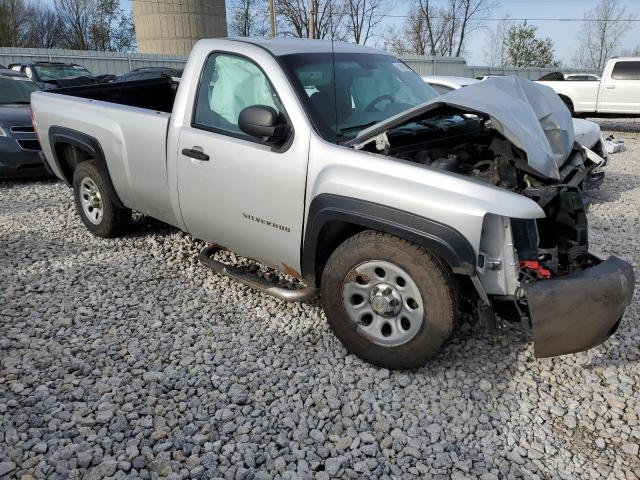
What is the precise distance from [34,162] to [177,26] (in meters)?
35.3

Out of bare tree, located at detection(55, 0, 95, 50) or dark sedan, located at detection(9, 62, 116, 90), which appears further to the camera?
bare tree, located at detection(55, 0, 95, 50)

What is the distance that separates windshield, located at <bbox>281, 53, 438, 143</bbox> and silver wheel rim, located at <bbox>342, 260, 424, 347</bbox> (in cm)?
88

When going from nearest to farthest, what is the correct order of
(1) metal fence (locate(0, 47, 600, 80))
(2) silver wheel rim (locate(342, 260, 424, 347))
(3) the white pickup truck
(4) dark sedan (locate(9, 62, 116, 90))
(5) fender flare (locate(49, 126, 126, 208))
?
(2) silver wheel rim (locate(342, 260, 424, 347)) → (5) fender flare (locate(49, 126, 126, 208)) → (3) the white pickup truck → (4) dark sedan (locate(9, 62, 116, 90)) → (1) metal fence (locate(0, 47, 600, 80))

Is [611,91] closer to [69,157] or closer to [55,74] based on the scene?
[69,157]

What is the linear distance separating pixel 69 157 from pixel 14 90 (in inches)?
189

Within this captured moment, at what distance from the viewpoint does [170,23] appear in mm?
39500

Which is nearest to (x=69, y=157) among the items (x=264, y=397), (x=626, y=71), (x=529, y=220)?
(x=264, y=397)

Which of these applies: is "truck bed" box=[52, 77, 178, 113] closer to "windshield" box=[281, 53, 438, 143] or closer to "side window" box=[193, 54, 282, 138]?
"side window" box=[193, 54, 282, 138]

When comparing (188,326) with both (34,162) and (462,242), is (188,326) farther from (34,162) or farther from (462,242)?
(34,162)

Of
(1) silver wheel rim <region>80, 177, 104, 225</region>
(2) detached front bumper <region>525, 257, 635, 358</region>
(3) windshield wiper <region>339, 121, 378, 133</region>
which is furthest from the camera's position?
(1) silver wheel rim <region>80, 177, 104, 225</region>

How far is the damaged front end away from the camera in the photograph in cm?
277

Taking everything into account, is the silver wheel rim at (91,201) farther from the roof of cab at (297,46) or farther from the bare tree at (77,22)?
the bare tree at (77,22)

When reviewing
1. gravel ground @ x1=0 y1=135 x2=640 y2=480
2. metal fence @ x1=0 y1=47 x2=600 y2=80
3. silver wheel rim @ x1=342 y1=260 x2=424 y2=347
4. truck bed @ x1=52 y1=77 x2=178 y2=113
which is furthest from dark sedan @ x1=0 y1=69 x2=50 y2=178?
metal fence @ x1=0 y1=47 x2=600 y2=80

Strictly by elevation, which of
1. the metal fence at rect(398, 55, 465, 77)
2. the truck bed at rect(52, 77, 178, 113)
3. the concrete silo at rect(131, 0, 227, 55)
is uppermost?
the concrete silo at rect(131, 0, 227, 55)
